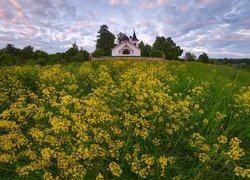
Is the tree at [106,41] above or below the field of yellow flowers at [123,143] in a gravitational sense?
above

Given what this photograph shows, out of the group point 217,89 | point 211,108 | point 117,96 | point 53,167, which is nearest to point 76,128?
point 53,167

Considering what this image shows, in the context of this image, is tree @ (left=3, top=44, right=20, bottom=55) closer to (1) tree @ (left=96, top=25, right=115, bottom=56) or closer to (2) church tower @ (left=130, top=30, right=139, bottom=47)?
(1) tree @ (left=96, top=25, right=115, bottom=56)

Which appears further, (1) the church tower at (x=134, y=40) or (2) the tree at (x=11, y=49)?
(1) the church tower at (x=134, y=40)

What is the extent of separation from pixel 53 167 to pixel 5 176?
3.01 ft

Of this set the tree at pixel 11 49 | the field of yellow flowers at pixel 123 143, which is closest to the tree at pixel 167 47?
the tree at pixel 11 49

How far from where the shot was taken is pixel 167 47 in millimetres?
83125

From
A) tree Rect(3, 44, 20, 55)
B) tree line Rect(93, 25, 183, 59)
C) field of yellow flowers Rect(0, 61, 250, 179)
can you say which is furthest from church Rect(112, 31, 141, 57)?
field of yellow flowers Rect(0, 61, 250, 179)

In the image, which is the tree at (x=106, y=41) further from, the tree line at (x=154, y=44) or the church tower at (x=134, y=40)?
the church tower at (x=134, y=40)

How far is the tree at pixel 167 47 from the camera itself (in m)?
82.1

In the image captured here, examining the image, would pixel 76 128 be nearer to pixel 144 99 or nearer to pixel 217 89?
pixel 144 99

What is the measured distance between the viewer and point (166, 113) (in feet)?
16.9

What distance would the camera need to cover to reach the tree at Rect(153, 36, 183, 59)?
3230 inches

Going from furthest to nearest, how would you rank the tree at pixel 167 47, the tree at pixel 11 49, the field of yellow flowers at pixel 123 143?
the tree at pixel 167 47, the tree at pixel 11 49, the field of yellow flowers at pixel 123 143

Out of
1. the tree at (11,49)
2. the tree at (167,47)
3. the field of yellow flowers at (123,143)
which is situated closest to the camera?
the field of yellow flowers at (123,143)
